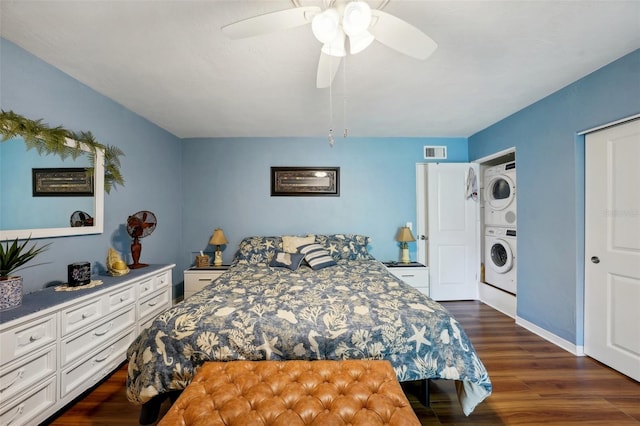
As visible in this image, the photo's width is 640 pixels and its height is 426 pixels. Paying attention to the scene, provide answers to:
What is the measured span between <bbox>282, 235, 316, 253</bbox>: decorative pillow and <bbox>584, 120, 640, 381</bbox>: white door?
2.68 m

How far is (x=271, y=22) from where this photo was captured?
1.20 m

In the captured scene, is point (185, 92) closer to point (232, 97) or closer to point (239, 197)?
point (232, 97)

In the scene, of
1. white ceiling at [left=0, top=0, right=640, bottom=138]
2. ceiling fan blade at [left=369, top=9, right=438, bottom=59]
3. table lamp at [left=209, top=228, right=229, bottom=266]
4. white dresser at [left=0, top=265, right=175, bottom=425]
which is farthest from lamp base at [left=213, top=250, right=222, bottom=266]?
ceiling fan blade at [left=369, top=9, right=438, bottom=59]

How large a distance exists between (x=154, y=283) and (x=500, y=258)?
4.14 meters

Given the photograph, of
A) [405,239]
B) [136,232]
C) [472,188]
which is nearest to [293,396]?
[136,232]

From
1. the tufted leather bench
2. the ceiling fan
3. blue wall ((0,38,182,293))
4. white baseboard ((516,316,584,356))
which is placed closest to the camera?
the tufted leather bench

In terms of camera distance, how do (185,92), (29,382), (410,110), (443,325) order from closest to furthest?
(29,382)
(443,325)
(185,92)
(410,110)

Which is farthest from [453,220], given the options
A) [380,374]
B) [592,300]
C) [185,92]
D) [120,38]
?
[120,38]

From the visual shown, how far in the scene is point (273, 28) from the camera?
1.23m

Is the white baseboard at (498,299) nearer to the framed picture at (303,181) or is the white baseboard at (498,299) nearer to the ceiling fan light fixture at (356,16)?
the framed picture at (303,181)

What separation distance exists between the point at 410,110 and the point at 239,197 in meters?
2.53

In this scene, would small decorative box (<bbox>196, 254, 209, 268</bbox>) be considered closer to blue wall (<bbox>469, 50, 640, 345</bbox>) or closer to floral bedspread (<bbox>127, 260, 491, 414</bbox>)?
floral bedspread (<bbox>127, 260, 491, 414</bbox>)

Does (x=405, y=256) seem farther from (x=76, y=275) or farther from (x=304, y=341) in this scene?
(x=76, y=275)

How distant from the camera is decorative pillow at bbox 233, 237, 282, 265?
319 cm
